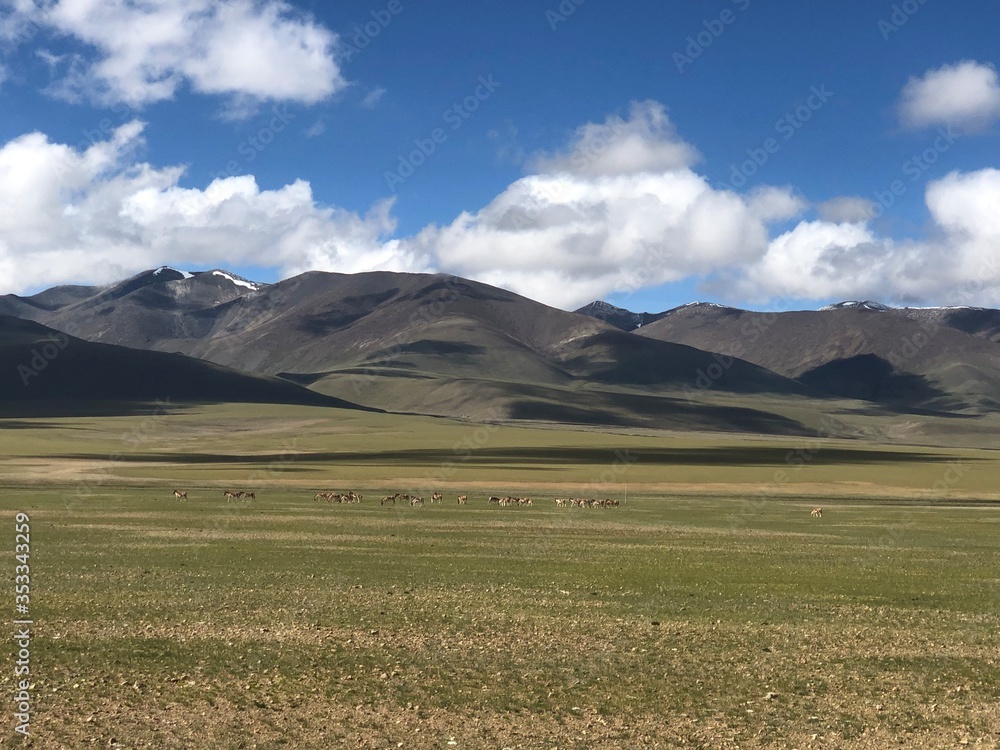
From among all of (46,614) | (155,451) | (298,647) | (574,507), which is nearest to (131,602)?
(46,614)

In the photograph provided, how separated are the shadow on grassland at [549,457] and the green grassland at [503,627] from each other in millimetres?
55370

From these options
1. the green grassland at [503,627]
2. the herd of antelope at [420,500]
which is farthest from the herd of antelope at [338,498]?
the green grassland at [503,627]

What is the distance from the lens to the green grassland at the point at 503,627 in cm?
1488

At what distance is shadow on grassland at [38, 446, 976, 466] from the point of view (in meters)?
113

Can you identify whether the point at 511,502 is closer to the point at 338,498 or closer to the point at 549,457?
the point at 338,498

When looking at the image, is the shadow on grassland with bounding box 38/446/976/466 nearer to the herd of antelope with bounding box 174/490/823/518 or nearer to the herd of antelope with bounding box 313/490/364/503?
the herd of antelope with bounding box 174/490/823/518

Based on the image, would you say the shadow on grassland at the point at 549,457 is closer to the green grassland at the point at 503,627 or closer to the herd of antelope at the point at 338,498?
the herd of antelope at the point at 338,498

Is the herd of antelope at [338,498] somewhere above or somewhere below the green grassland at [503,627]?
below

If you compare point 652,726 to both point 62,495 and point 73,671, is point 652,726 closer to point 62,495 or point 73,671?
point 73,671

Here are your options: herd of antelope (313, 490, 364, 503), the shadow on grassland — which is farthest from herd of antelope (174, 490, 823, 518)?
the shadow on grassland

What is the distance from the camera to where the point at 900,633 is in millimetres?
21891

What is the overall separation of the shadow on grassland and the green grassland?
182 ft

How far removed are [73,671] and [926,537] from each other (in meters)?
39.1

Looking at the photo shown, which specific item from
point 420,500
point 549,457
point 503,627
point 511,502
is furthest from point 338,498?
point 549,457
